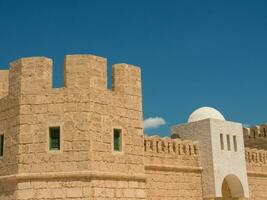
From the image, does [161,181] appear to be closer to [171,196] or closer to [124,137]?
[171,196]

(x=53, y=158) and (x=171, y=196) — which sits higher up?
(x=53, y=158)

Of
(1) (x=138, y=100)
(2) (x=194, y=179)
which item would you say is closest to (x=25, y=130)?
(1) (x=138, y=100)

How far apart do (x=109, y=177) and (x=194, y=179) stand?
16.2 feet

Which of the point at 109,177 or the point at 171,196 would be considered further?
the point at 171,196

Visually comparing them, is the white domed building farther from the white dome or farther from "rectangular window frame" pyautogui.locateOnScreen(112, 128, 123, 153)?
"rectangular window frame" pyautogui.locateOnScreen(112, 128, 123, 153)

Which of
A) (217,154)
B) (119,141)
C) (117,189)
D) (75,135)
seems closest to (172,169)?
(217,154)

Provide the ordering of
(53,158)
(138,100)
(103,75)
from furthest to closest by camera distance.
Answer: (138,100), (103,75), (53,158)

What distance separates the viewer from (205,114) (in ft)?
60.7

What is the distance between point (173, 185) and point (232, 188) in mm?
3830

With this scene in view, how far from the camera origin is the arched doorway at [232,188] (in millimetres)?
17562

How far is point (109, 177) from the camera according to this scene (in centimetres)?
1234

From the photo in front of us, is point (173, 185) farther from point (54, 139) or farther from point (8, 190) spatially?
point (8, 190)

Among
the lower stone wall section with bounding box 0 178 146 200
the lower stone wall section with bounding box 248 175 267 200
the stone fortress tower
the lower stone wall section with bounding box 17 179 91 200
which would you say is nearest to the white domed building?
the lower stone wall section with bounding box 248 175 267 200

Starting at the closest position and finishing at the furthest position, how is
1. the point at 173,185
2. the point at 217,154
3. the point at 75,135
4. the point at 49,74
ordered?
the point at 75,135 < the point at 49,74 < the point at 173,185 < the point at 217,154
